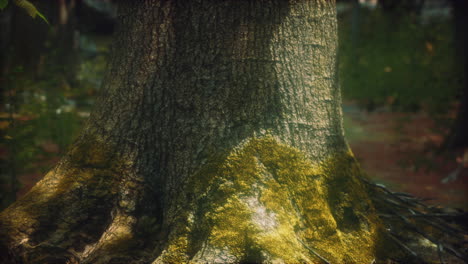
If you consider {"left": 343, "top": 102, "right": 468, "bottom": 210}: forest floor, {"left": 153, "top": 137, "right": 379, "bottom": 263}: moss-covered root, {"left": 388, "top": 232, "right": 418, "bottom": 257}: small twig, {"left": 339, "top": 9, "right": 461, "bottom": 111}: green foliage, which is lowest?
{"left": 343, "top": 102, "right": 468, "bottom": 210}: forest floor

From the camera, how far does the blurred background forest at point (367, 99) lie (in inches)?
157

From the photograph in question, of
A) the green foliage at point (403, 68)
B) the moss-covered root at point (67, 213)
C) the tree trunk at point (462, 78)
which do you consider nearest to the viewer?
the moss-covered root at point (67, 213)

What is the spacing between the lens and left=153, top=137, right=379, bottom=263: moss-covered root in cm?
245

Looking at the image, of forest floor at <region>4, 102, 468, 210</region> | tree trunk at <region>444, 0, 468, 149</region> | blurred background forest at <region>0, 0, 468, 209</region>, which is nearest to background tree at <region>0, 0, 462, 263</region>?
blurred background forest at <region>0, 0, 468, 209</region>

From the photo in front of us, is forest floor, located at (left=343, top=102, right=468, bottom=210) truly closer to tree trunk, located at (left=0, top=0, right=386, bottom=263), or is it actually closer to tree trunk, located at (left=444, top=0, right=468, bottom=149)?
tree trunk, located at (left=444, top=0, right=468, bottom=149)

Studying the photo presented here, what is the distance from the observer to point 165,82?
277 centimetres

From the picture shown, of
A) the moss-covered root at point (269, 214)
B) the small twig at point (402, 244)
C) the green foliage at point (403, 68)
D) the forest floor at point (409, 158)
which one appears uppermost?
the green foliage at point (403, 68)

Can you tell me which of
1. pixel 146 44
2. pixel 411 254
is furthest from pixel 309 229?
pixel 146 44

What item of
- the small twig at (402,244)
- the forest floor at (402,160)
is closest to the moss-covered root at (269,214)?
the small twig at (402,244)

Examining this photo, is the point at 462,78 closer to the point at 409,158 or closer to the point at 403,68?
the point at 409,158

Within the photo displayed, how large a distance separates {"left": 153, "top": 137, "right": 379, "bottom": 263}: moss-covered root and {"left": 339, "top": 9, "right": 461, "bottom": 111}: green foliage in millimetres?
4601

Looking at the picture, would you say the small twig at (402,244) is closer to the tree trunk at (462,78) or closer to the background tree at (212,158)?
the background tree at (212,158)

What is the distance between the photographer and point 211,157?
264 centimetres

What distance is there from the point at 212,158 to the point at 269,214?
1.61 feet
